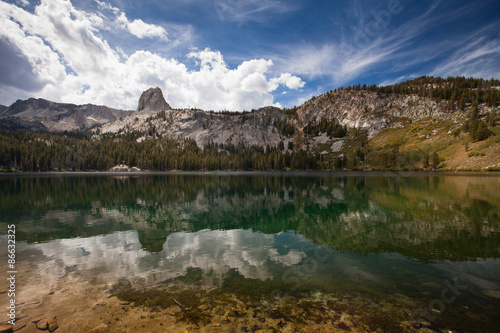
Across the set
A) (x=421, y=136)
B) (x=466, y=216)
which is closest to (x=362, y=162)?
(x=421, y=136)

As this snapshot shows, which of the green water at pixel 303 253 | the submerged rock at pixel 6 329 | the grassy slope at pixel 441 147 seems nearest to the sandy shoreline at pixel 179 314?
the submerged rock at pixel 6 329

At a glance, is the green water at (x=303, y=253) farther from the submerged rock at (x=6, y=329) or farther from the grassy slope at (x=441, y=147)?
the grassy slope at (x=441, y=147)

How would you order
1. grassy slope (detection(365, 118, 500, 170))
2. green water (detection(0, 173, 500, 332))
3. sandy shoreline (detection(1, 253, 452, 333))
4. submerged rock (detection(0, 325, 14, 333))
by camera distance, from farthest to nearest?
grassy slope (detection(365, 118, 500, 170)) → green water (detection(0, 173, 500, 332)) → sandy shoreline (detection(1, 253, 452, 333)) → submerged rock (detection(0, 325, 14, 333))

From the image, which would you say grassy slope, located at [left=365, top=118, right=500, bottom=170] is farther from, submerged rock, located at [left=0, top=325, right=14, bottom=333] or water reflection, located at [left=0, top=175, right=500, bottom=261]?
submerged rock, located at [left=0, top=325, right=14, bottom=333]

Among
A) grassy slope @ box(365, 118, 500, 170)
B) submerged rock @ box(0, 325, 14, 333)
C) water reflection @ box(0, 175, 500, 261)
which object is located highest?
grassy slope @ box(365, 118, 500, 170)

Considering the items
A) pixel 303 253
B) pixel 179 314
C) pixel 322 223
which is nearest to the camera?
pixel 179 314

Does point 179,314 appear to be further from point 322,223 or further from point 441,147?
point 441,147

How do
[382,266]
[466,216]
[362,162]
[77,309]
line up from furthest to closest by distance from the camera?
1. [362,162]
2. [466,216]
3. [382,266]
4. [77,309]

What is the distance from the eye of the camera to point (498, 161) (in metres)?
98.6

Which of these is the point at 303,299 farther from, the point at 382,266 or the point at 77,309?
the point at 77,309

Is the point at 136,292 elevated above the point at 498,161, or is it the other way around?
the point at 498,161

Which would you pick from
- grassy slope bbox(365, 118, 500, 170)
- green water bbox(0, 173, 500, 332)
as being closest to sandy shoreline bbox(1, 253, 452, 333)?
green water bbox(0, 173, 500, 332)

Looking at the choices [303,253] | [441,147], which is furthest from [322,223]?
[441,147]

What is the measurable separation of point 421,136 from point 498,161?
74.8 metres
